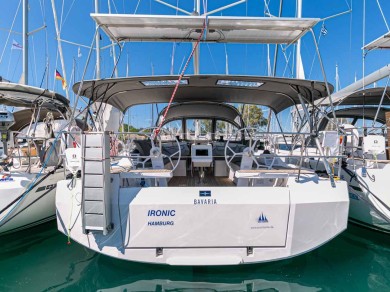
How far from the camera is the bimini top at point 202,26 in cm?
367

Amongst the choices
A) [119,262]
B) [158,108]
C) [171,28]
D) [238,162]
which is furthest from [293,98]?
[119,262]

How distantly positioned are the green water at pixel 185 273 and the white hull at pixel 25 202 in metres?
0.45

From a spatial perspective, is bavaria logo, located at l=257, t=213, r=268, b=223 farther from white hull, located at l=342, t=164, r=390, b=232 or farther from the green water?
white hull, located at l=342, t=164, r=390, b=232

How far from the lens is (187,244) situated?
3.21m

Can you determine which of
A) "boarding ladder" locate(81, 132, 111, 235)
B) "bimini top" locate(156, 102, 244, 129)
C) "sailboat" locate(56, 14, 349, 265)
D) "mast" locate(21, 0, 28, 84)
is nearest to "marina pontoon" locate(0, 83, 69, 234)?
"boarding ladder" locate(81, 132, 111, 235)

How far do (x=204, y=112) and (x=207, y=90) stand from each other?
3.52ft

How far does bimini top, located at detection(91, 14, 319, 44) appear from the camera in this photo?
3666 mm

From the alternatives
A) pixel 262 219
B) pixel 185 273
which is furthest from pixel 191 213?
pixel 185 273

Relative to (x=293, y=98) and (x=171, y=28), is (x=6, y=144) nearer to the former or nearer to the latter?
(x=171, y=28)

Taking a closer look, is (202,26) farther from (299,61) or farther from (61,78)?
(61,78)

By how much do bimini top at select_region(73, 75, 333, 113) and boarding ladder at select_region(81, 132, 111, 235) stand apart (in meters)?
1.05

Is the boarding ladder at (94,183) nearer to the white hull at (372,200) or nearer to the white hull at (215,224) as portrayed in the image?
the white hull at (215,224)

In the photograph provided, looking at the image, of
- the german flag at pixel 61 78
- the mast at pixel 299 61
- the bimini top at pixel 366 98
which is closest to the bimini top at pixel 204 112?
the bimini top at pixel 366 98

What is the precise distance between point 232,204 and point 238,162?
204 centimetres
